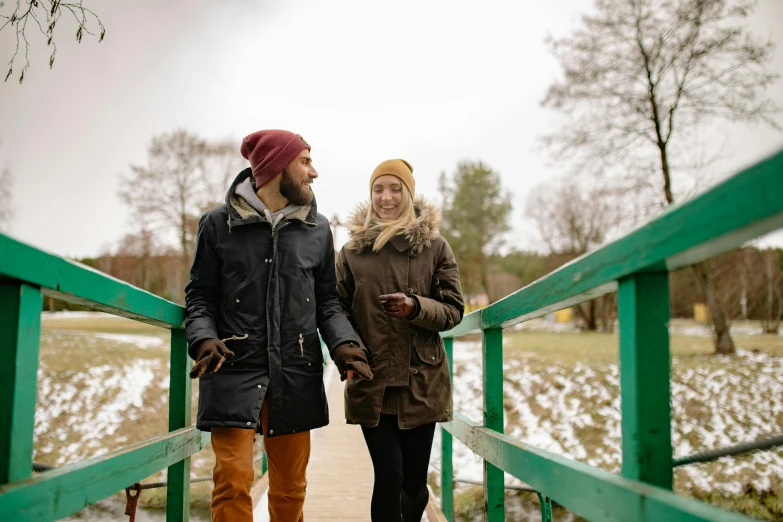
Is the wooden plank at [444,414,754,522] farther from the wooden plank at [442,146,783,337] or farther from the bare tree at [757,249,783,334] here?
the bare tree at [757,249,783,334]

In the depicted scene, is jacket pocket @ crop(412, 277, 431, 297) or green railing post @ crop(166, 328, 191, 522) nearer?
green railing post @ crop(166, 328, 191, 522)

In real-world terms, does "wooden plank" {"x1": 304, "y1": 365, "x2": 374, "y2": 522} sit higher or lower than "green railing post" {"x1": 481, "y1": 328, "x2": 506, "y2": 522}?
lower

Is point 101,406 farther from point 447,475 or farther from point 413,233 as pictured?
point 413,233

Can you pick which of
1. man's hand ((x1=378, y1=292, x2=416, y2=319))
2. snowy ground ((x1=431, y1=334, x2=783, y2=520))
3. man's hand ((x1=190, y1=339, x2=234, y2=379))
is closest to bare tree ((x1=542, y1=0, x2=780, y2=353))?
snowy ground ((x1=431, y1=334, x2=783, y2=520))

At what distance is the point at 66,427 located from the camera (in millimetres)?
9797

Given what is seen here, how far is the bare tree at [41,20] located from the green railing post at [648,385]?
228 centimetres

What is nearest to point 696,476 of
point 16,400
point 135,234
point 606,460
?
point 606,460

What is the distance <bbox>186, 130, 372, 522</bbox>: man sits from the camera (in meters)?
2.22

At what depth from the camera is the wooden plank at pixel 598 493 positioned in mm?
1034

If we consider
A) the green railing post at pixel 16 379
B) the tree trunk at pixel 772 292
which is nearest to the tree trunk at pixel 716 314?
the tree trunk at pixel 772 292

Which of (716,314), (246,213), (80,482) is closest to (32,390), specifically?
(80,482)

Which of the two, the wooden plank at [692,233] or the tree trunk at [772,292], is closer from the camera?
the wooden plank at [692,233]

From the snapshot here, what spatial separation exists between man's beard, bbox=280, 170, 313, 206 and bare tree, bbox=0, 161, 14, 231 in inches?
700

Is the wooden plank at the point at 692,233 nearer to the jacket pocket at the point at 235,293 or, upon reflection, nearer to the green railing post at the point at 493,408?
the green railing post at the point at 493,408
